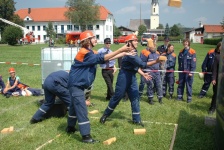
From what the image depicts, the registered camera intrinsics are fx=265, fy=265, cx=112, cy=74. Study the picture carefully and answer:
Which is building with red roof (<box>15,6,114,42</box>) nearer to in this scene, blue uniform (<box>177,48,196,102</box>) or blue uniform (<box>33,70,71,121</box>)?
blue uniform (<box>177,48,196,102</box>)

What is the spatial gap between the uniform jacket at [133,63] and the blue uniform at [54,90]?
1.43m

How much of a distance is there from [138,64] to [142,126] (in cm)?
145

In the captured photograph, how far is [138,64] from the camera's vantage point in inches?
229

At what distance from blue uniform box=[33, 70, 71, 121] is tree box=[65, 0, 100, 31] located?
211 ft

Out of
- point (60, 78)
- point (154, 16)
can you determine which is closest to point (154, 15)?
point (154, 16)

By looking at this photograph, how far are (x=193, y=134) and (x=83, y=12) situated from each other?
65611 millimetres

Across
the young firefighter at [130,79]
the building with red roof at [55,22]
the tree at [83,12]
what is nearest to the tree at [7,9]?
the building with red roof at [55,22]

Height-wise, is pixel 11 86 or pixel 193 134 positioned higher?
pixel 11 86

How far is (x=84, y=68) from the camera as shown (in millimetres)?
5027

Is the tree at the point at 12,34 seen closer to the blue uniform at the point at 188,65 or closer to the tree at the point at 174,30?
the blue uniform at the point at 188,65

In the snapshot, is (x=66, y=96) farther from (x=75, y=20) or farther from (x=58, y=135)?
(x=75, y=20)

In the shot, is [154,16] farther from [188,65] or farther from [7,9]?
[188,65]

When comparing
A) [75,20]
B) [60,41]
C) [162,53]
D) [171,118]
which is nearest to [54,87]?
[171,118]

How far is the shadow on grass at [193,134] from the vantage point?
5.12 metres
